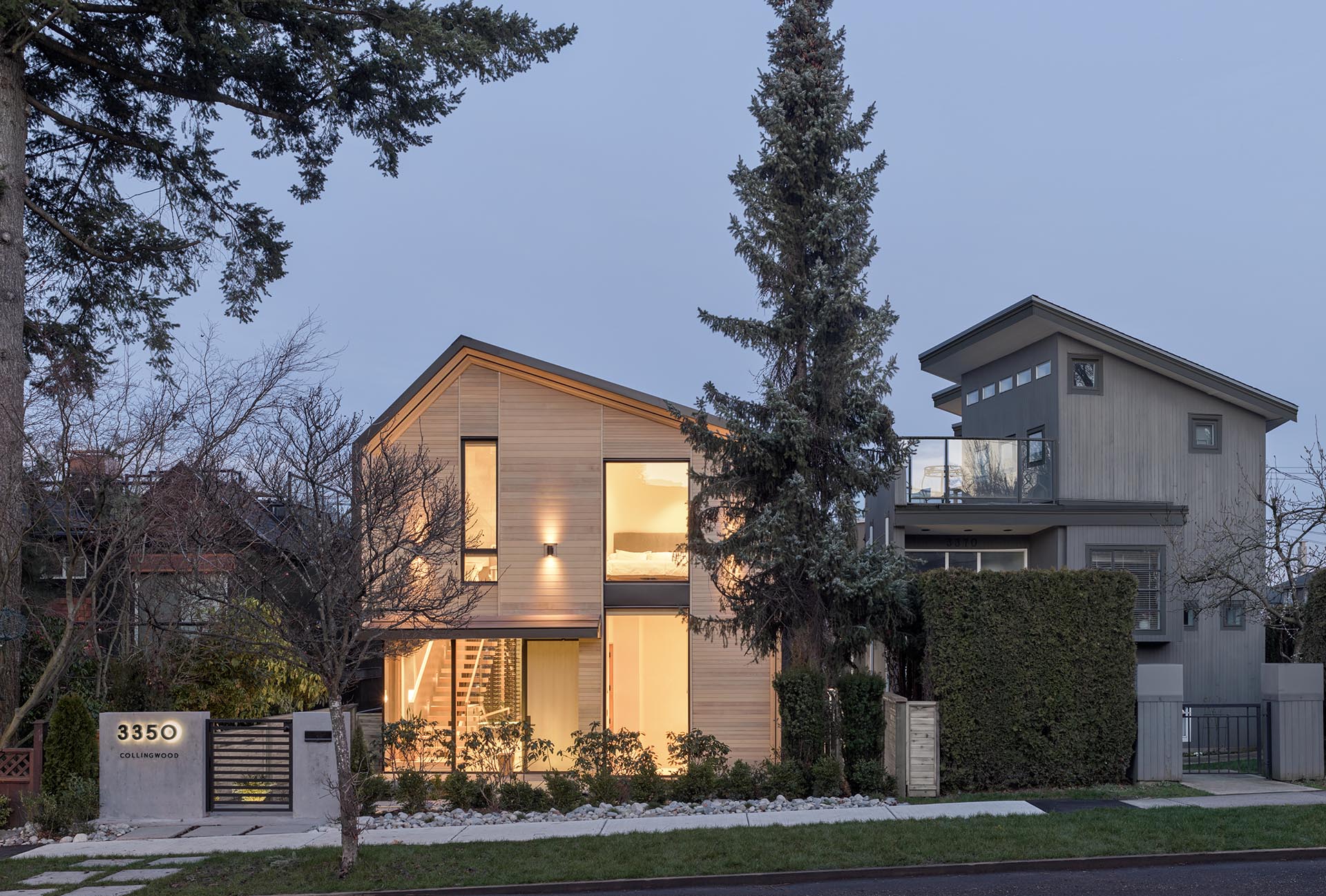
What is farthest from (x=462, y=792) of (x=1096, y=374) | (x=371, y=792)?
(x=1096, y=374)

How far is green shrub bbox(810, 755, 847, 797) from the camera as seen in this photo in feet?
47.6

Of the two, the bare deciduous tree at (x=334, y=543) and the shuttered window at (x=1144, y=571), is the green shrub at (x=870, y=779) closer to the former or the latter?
the bare deciduous tree at (x=334, y=543)

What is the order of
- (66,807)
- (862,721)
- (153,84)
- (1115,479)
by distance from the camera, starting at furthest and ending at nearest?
(1115,479), (153,84), (862,721), (66,807)

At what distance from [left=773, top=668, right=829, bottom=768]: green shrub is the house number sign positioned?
25.2 feet

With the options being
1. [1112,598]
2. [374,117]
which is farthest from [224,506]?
[1112,598]

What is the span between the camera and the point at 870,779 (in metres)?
14.6

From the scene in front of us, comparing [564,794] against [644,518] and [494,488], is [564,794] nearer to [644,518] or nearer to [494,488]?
[644,518]

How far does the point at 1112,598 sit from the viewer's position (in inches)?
584

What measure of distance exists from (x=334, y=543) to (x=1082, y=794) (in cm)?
919

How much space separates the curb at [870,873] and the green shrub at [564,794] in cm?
396

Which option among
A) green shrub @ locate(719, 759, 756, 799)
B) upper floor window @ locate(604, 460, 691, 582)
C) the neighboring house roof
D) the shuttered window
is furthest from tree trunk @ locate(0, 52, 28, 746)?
the shuttered window

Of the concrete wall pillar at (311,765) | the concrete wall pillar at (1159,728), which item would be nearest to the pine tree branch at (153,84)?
the concrete wall pillar at (311,765)

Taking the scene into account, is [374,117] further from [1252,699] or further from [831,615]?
[1252,699]

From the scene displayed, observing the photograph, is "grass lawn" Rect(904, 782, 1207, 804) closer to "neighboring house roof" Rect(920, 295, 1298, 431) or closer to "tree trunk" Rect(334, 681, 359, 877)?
"tree trunk" Rect(334, 681, 359, 877)
